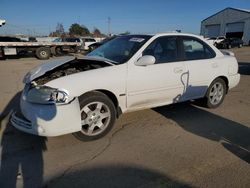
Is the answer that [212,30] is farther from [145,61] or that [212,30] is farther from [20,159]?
[20,159]

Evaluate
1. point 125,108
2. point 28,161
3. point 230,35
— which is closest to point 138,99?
point 125,108

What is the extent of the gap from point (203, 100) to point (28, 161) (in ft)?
12.8

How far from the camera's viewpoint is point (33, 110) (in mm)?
3539

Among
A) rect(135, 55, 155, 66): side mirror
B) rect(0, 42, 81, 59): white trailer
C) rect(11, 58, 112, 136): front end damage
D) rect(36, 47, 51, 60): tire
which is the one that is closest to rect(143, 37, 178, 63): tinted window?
rect(135, 55, 155, 66): side mirror

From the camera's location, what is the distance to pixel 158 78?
4.53m

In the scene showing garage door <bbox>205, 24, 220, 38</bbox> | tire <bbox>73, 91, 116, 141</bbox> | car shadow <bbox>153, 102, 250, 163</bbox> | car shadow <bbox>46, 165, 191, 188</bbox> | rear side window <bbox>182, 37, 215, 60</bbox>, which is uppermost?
garage door <bbox>205, 24, 220, 38</bbox>

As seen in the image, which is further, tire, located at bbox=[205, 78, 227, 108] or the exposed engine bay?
tire, located at bbox=[205, 78, 227, 108]

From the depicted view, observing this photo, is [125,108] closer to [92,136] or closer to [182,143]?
[92,136]

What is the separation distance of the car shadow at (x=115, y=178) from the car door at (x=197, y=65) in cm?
238

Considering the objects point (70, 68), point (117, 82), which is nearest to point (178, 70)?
point (117, 82)

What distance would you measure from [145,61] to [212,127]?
173 cm

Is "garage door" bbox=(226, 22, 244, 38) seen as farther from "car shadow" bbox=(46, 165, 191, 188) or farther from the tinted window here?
"car shadow" bbox=(46, 165, 191, 188)

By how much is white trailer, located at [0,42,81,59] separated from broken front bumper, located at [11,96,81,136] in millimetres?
15851

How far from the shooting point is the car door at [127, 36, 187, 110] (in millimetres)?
4293
